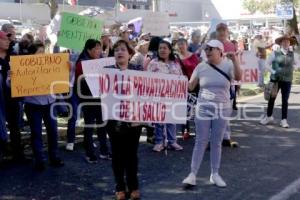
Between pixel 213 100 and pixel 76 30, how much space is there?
3545 mm

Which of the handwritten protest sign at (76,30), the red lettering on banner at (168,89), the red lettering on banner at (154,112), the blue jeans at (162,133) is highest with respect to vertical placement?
the handwritten protest sign at (76,30)

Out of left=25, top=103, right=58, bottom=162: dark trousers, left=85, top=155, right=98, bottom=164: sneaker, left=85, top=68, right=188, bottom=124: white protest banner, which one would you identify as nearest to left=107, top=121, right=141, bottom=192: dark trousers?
left=85, top=68, right=188, bottom=124: white protest banner

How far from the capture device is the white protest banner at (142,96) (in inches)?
231

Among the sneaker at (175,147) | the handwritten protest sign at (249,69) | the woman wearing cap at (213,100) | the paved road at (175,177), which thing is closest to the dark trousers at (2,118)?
the paved road at (175,177)

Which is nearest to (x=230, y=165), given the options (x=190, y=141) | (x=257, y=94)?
(x=190, y=141)

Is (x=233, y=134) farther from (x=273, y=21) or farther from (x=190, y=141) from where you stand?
(x=273, y=21)

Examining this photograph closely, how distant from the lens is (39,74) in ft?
24.7

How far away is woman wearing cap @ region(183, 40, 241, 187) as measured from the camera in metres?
6.40

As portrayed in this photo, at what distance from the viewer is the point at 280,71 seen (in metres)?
10.4

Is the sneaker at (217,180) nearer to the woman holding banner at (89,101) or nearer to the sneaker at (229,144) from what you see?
the woman holding banner at (89,101)

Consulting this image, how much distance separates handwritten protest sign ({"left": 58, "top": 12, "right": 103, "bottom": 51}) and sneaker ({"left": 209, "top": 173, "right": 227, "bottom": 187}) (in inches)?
148

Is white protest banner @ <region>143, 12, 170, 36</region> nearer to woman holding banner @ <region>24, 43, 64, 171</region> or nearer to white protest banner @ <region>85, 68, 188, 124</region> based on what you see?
woman holding banner @ <region>24, 43, 64, 171</region>

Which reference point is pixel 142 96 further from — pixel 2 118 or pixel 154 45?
pixel 154 45

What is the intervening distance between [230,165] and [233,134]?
243 centimetres
